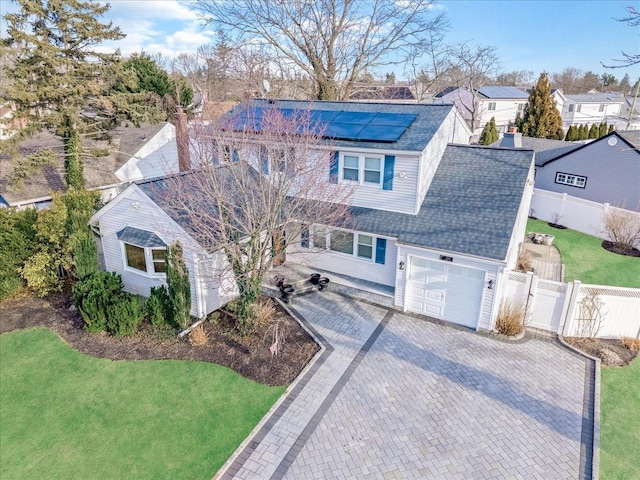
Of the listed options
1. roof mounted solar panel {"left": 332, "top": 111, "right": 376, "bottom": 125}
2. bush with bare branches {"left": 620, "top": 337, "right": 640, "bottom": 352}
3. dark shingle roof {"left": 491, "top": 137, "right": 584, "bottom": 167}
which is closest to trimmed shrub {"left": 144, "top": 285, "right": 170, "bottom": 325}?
roof mounted solar panel {"left": 332, "top": 111, "right": 376, "bottom": 125}

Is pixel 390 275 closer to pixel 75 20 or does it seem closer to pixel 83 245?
pixel 83 245

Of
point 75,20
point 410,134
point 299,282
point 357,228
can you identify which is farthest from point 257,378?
point 75,20

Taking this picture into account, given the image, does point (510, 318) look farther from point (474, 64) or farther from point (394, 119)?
point (474, 64)

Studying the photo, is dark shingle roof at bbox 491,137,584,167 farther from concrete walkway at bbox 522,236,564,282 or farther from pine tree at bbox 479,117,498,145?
concrete walkway at bbox 522,236,564,282

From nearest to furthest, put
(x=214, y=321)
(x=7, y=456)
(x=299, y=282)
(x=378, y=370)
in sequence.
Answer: (x=7, y=456) < (x=378, y=370) < (x=214, y=321) < (x=299, y=282)

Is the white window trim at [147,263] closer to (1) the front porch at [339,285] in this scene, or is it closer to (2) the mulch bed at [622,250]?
(1) the front porch at [339,285]

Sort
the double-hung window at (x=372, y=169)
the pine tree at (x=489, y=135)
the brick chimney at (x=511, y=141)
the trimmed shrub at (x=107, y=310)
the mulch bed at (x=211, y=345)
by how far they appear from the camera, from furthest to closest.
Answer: the pine tree at (x=489, y=135) → the brick chimney at (x=511, y=141) → the double-hung window at (x=372, y=169) → the trimmed shrub at (x=107, y=310) → the mulch bed at (x=211, y=345)

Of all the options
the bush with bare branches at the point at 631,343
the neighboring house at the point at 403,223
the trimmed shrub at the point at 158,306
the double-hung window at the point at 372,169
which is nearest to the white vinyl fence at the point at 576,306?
the bush with bare branches at the point at 631,343
